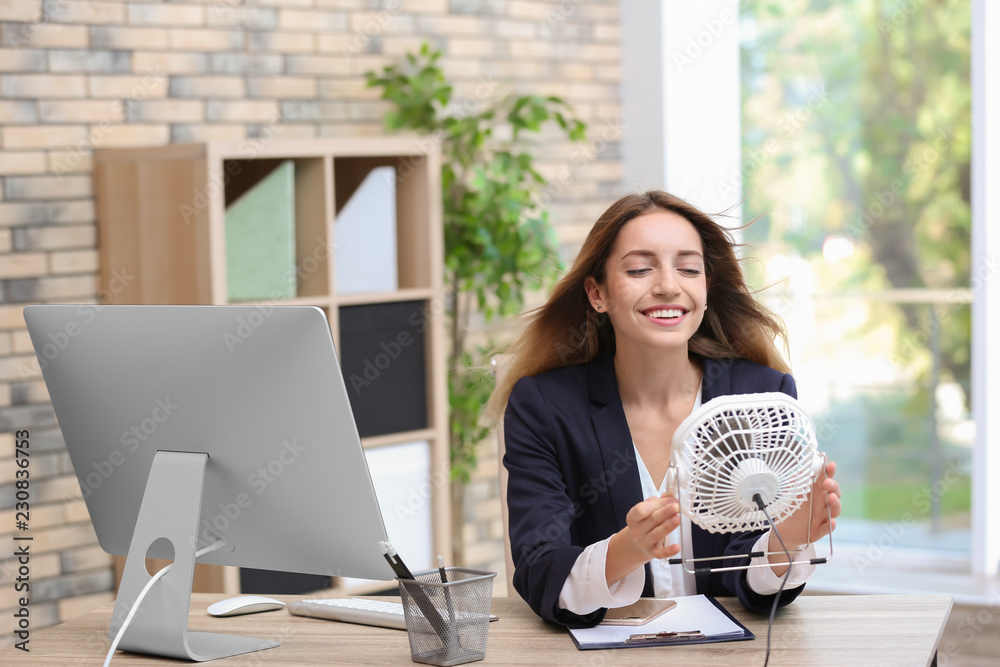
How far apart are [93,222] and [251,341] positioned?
1.73 m

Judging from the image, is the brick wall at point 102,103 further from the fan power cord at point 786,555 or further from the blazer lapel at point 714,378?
the fan power cord at point 786,555

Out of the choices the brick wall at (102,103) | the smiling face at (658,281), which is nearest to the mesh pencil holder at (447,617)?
the smiling face at (658,281)

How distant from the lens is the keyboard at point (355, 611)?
5.48ft

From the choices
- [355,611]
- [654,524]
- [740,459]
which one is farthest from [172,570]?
[740,459]

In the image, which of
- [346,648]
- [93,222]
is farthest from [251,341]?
[93,222]

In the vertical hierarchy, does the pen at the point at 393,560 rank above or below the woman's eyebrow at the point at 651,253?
below

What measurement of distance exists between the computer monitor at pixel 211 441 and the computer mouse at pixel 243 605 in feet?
0.38

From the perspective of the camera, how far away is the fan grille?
1.39 metres

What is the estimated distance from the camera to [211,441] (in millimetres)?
1544

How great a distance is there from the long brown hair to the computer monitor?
0.65 meters

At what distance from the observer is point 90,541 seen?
9.86ft

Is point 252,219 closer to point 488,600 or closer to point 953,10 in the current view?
point 488,600

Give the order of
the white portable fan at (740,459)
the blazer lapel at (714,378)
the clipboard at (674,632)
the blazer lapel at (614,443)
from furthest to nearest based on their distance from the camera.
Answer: the blazer lapel at (714,378) < the blazer lapel at (614,443) < the clipboard at (674,632) < the white portable fan at (740,459)

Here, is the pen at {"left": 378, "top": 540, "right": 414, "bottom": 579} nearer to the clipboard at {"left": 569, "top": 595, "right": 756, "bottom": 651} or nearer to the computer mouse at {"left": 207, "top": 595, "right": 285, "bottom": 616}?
the clipboard at {"left": 569, "top": 595, "right": 756, "bottom": 651}
